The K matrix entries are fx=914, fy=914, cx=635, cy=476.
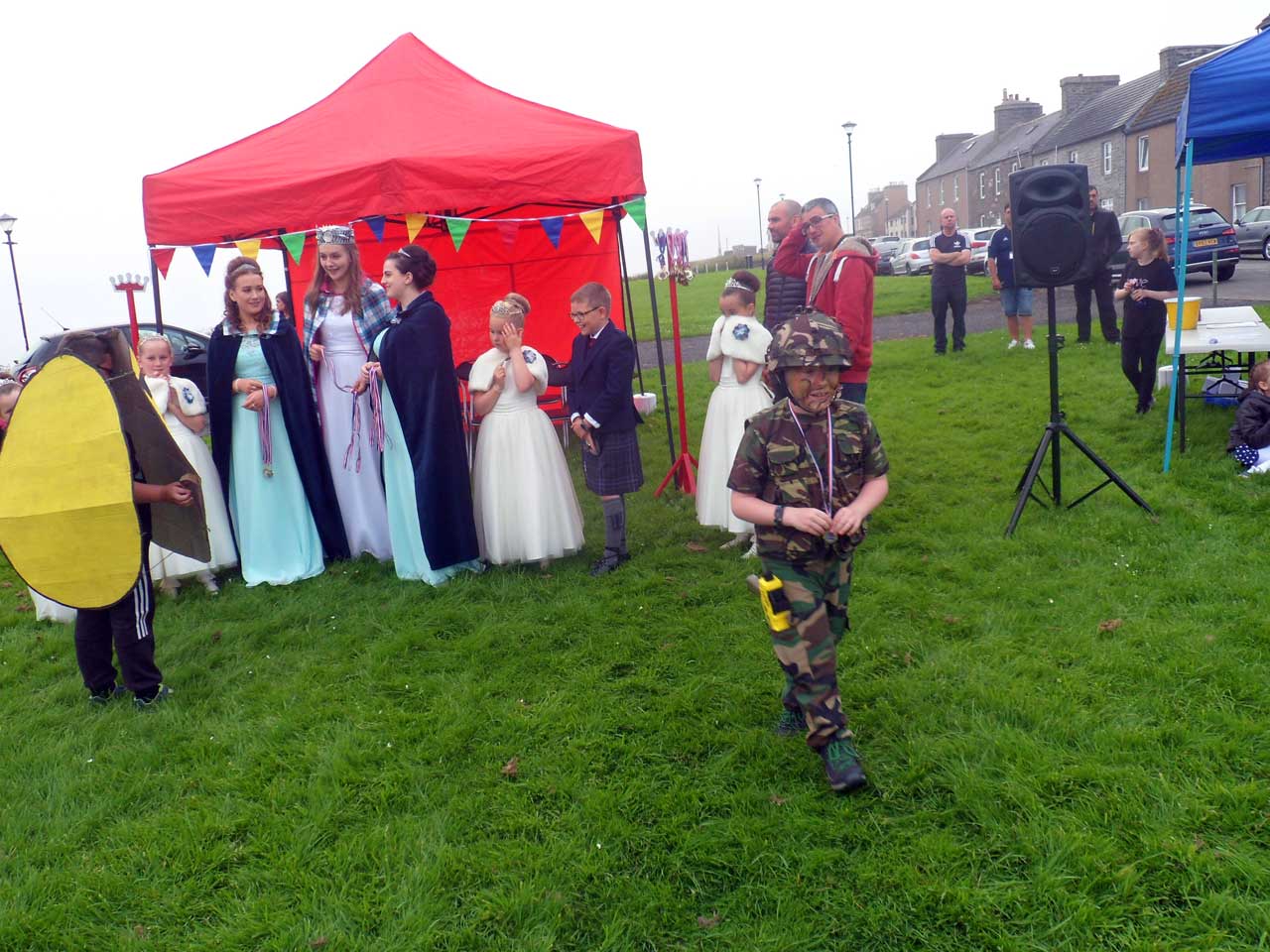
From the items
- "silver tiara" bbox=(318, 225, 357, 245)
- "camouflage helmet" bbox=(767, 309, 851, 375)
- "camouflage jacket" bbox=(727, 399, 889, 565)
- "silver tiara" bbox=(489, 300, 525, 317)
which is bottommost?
"camouflage jacket" bbox=(727, 399, 889, 565)

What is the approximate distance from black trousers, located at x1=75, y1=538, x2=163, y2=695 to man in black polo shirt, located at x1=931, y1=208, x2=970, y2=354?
10.8 m

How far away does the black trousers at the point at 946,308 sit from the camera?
12.6 m

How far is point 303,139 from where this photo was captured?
275 inches

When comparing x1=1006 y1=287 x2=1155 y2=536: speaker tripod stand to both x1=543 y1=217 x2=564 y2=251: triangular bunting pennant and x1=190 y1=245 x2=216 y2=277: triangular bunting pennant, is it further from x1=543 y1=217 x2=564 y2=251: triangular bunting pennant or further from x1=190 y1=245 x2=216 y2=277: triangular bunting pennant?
x1=190 y1=245 x2=216 y2=277: triangular bunting pennant

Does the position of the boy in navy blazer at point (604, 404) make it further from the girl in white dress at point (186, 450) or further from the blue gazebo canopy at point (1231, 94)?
the blue gazebo canopy at point (1231, 94)

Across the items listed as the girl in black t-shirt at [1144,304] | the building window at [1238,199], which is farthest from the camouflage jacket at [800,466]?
the building window at [1238,199]

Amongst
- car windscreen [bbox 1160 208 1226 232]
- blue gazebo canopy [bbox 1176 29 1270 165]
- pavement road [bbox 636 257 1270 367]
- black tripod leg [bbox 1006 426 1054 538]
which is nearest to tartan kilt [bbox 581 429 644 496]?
black tripod leg [bbox 1006 426 1054 538]

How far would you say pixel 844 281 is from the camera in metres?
5.52

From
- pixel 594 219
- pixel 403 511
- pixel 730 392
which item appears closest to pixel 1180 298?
pixel 730 392

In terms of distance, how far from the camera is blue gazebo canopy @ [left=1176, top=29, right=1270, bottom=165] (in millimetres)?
5840

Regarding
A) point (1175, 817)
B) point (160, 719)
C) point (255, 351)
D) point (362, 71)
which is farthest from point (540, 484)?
point (362, 71)

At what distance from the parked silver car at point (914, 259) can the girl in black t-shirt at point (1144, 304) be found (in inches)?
1002

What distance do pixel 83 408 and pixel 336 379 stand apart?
2268 millimetres

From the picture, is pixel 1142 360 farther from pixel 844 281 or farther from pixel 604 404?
pixel 604 404
